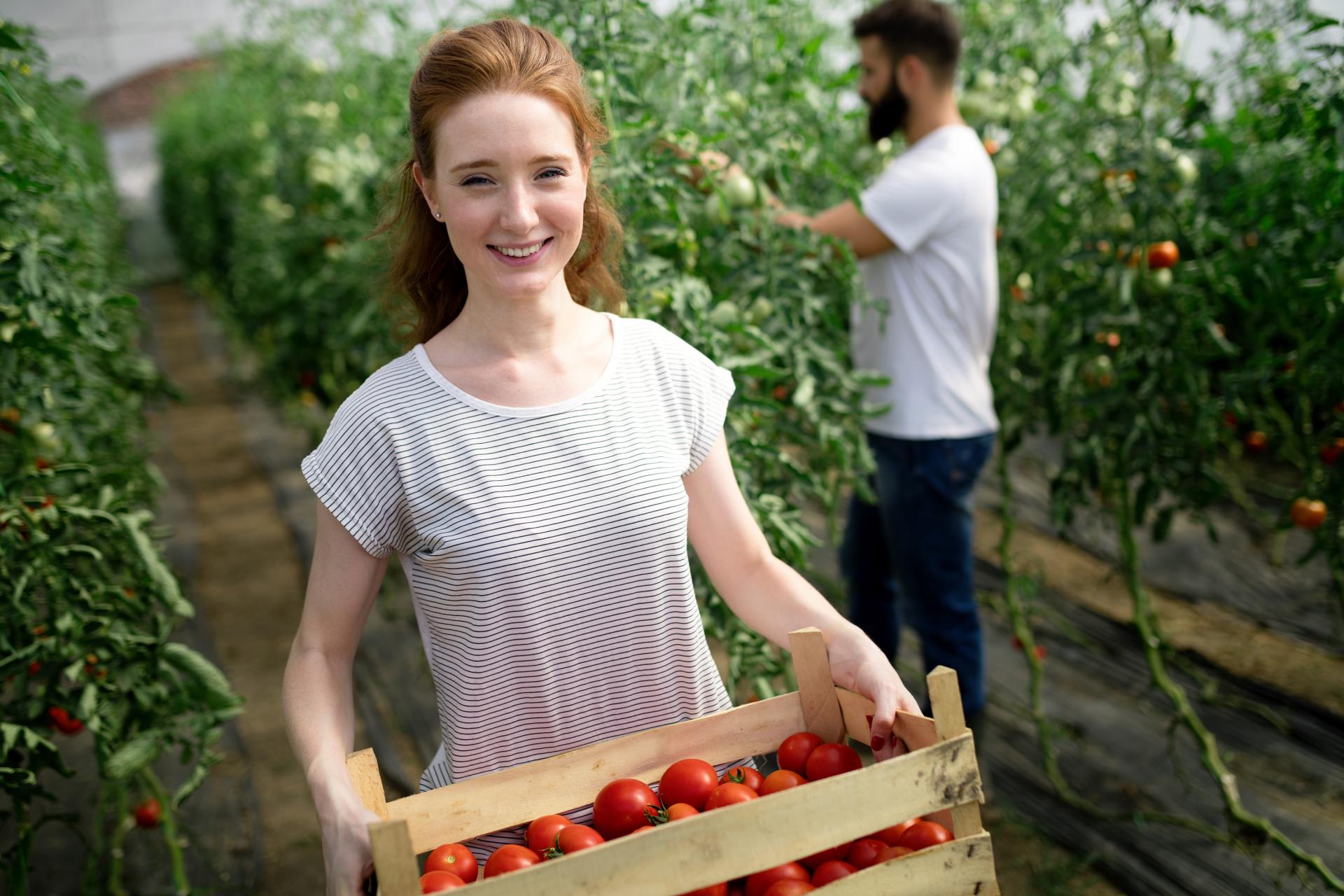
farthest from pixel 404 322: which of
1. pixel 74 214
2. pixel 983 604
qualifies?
pixel 74 214

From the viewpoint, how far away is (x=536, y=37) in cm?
112

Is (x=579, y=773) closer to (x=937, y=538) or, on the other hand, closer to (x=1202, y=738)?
(x=937, y=538)

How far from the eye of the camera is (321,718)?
1.00 m

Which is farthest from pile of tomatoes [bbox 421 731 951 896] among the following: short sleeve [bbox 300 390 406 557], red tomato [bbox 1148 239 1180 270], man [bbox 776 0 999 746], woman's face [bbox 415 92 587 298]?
red tomato [bbox 1148 239 1180 270]

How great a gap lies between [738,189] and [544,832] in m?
1.11

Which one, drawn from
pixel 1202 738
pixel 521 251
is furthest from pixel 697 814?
pixel 1202 738

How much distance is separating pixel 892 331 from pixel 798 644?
4.26 feet

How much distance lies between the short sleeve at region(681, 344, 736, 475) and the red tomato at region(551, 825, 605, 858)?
0.39 metres

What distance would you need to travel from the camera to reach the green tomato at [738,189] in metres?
1.77

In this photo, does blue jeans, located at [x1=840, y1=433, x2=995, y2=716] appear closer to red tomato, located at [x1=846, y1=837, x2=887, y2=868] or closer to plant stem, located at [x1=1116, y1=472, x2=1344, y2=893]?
plant stem, located at [x1=1116, y1=472, x2=1344, y2=893]

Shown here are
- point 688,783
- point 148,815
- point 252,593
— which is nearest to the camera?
point 688,783

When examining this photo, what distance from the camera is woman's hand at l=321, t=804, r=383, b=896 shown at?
0.85m

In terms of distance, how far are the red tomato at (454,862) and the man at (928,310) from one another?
139 cm

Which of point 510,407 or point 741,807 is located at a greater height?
point 510,407
